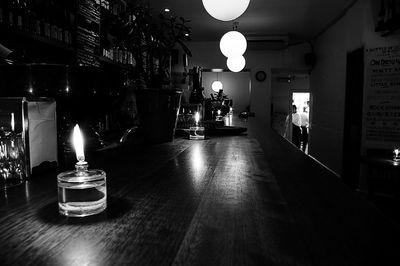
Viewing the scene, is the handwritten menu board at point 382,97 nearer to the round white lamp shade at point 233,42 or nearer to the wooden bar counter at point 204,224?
the round white lamp shade at point 233,42

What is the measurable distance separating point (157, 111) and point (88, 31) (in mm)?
3177

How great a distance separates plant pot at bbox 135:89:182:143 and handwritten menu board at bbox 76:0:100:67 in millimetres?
2667

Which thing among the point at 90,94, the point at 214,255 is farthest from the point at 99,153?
the point at 214,255

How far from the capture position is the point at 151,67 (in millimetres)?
1433

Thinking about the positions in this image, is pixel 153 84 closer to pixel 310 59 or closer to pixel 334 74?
pixel 334 74

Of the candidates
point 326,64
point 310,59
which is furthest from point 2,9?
point 310,59

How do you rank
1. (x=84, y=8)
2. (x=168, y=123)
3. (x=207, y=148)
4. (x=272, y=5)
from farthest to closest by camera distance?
(x=272, y=5)
(x=84, y=8)
(x=168, y=123)
(x=207, y=148)

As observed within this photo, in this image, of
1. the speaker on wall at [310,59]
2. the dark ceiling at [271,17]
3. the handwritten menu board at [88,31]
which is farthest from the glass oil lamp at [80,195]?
the speaker on wall at [310,59]

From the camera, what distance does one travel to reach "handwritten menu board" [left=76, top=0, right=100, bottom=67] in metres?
3.90

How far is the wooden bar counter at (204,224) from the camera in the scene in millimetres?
342

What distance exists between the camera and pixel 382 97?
16.7 ft

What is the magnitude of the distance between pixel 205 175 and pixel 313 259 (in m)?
0.45

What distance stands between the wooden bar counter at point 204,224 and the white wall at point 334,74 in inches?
208

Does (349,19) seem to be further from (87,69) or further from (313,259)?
(313,259)
